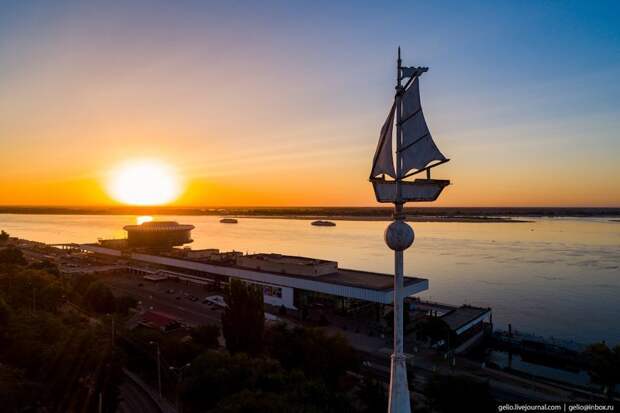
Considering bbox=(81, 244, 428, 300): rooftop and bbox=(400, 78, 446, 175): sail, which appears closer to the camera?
bbox=(400, 78, 446, 175): sail

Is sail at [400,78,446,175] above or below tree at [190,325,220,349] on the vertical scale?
Answer: above

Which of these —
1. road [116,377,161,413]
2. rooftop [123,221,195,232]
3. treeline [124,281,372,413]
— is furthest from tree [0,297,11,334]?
rooftop [123,221,195,232]

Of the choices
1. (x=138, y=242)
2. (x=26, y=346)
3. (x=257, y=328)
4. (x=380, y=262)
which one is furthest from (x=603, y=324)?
(x=138, y=242)

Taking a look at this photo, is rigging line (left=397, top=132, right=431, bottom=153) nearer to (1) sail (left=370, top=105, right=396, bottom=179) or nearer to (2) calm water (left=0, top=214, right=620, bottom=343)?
(1) sail (left=370, top=105, right=396, bottom=179)

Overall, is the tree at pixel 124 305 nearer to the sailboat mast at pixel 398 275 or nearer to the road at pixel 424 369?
the road at pixel 424 369

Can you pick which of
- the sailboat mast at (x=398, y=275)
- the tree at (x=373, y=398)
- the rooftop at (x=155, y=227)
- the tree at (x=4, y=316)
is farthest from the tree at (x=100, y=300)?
the sailboat mast at (x=398, y=275)

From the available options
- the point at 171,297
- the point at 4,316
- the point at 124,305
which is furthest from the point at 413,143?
the point at 171,297

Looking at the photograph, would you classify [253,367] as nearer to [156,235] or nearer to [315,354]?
[315,354]
